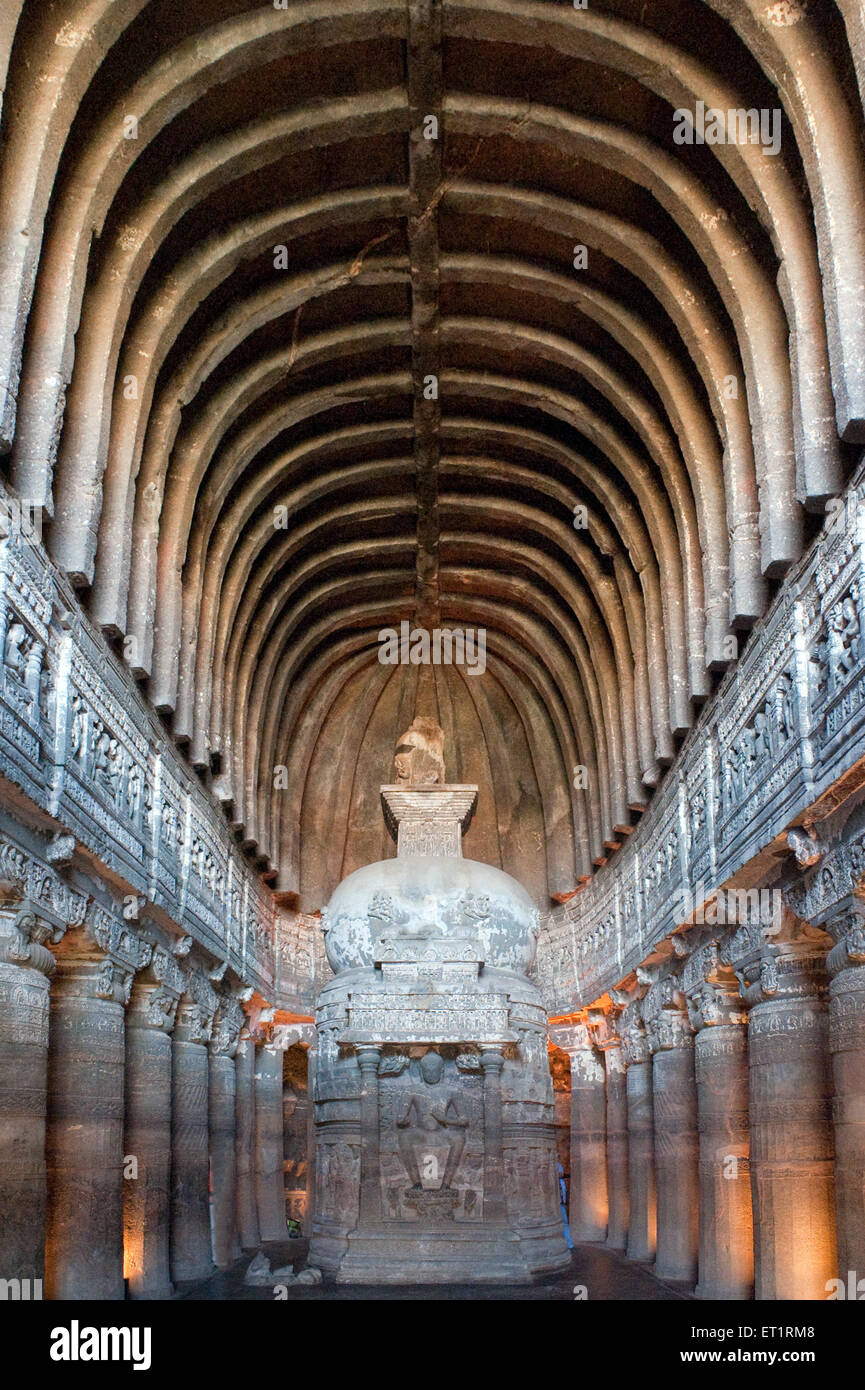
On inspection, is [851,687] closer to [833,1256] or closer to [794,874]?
[794,874]

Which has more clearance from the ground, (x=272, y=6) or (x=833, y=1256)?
(x=272, y=6)

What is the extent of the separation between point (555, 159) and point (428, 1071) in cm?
1036

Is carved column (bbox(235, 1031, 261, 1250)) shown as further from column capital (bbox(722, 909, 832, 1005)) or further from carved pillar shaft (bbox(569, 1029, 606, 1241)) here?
column capital (bbox(722, 909, 832, 1005))

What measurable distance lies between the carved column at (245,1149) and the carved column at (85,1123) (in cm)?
770

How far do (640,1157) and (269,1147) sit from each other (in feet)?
22.6

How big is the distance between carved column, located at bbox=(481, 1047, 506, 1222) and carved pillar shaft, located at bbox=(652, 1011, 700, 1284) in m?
2.77

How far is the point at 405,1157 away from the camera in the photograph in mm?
14336

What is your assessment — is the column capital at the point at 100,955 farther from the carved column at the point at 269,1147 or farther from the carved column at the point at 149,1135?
the carved column at the point at 269,1147

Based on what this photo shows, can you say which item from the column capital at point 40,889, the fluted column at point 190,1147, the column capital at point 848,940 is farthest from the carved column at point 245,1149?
the column capital at point 848,940

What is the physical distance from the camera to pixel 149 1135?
13945 mm

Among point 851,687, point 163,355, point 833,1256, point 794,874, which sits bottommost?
point 833,1256

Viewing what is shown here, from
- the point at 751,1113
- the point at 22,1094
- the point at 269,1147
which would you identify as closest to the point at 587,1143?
the point at 269,1147

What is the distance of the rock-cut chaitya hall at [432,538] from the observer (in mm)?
10102

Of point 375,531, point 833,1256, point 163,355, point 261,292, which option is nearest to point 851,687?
point 833,1256
